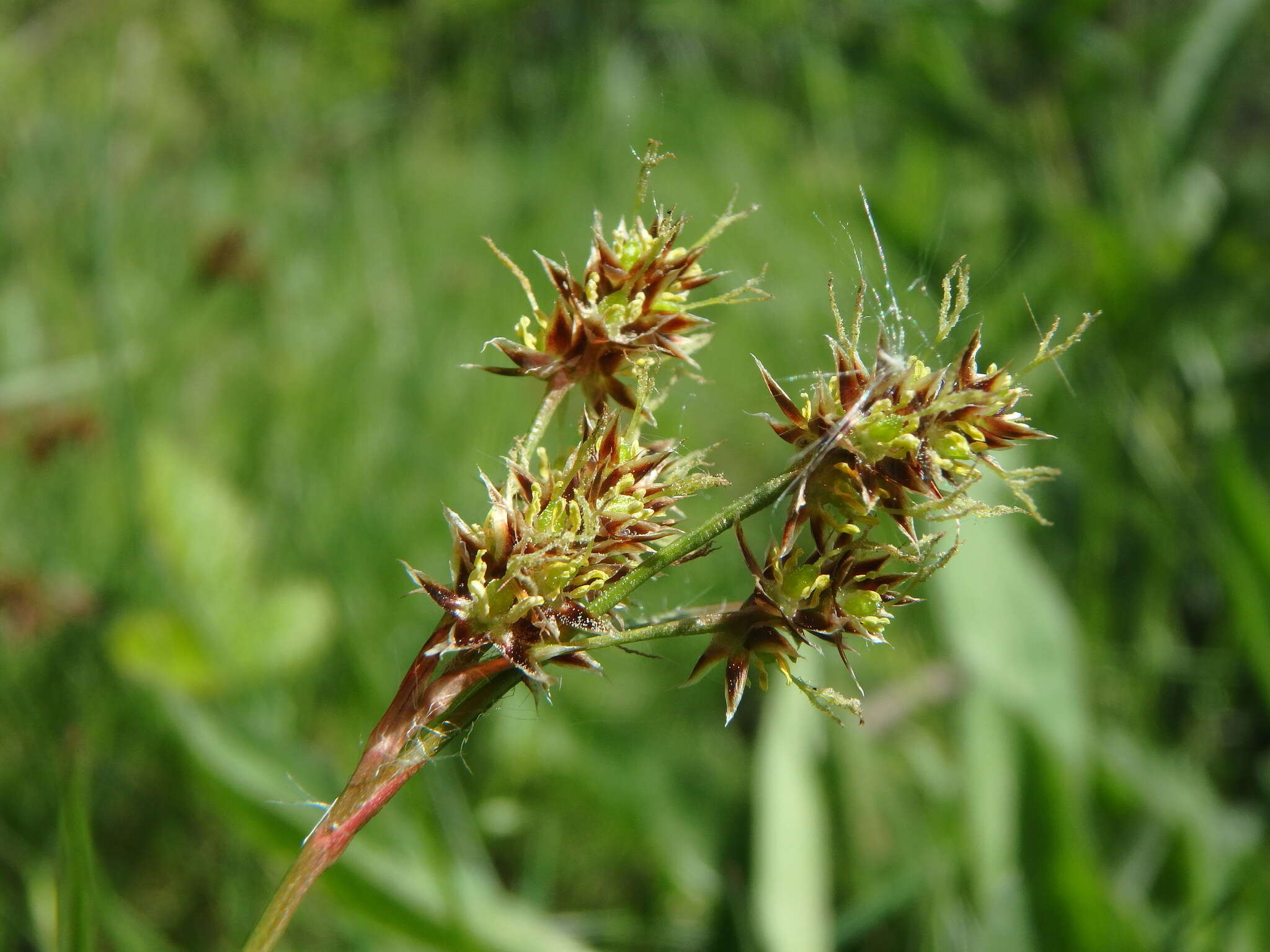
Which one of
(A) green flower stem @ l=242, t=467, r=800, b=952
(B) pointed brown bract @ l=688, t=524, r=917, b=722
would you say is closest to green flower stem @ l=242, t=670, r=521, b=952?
(A) green flower stem @ l=242, t=467, r=800, b=952

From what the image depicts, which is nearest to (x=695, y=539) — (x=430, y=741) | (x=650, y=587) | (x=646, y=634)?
(x=646, y=634)

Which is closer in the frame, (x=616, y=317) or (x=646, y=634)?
(x=646, y=634)

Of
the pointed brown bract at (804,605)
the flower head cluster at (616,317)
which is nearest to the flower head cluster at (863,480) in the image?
the pointed brown bract at (804,605)

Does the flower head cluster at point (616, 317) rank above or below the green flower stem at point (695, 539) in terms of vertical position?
above

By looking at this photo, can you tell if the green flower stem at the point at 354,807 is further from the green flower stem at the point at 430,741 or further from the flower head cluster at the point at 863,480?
the flower head cluster at the point at 863,480

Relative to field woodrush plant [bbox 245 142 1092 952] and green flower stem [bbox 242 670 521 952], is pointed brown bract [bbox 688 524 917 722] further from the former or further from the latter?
green flower stem [bbox 242 670 521 952]

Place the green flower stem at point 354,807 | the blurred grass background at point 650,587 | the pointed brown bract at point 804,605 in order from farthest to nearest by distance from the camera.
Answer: the blurred grass background at point 650,587 < the pointed brown bract at point 804,605 < the green flower stem at point 354,807

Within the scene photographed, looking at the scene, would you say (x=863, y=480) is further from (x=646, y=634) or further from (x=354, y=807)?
(x=354, y=807)

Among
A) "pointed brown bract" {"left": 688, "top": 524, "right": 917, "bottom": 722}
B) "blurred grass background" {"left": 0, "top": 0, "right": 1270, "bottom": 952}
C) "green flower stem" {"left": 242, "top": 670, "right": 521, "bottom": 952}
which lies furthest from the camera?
"blurred grass background" {"left": 0, "top": 0, "right": 1270, "bottom": 952}
